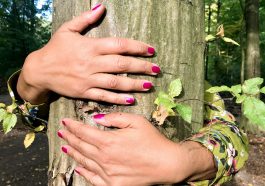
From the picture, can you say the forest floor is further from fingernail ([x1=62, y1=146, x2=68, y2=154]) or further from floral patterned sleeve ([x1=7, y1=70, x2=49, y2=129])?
fingernail ([x1=62, y1=146, x2=68, y2=154])

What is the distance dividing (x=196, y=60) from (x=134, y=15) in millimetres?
383

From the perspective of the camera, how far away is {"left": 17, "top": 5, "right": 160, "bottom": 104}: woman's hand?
142 centimetres

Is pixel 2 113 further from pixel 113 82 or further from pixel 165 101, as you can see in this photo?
pixel 165 101

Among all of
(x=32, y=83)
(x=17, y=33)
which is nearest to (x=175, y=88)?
(x=32, y=83)

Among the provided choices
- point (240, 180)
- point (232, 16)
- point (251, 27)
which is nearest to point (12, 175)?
point (240, 180)

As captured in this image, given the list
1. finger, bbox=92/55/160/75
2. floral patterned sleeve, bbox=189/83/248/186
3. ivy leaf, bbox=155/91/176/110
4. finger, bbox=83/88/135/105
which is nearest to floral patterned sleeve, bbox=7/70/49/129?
finger, bbox=83/88/135/105

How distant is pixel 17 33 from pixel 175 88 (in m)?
22.8

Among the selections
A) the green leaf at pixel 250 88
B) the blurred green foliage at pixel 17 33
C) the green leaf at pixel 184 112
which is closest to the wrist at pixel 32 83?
the green leaf at pixel 184 112

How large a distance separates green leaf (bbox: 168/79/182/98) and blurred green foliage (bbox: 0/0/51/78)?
72.7ft

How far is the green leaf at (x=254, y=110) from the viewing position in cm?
140

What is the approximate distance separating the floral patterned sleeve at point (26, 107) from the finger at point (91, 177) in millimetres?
417

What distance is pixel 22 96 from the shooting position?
181 centimetres

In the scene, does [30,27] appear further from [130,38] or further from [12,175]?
[130,38]

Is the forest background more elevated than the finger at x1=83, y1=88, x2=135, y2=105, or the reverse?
the forest background
